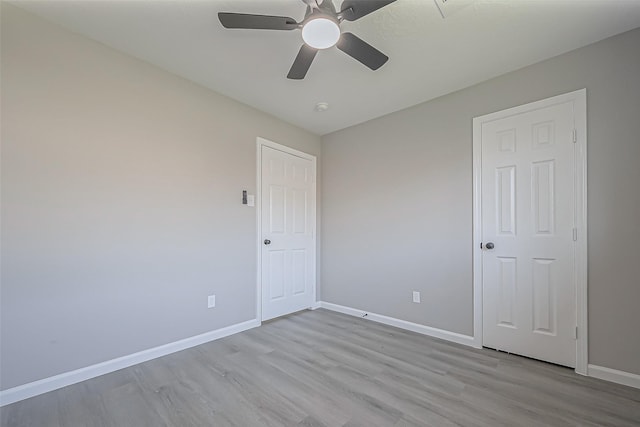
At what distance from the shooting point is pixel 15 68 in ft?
5.99

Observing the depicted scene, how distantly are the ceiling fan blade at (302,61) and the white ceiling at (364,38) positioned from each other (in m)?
0.30

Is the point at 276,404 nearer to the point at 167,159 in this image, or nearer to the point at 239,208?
the point at 239,208

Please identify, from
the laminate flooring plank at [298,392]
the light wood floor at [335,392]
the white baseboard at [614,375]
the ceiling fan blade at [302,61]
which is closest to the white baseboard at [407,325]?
the light wood floor at [335,392]

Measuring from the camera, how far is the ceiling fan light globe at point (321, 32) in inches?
59.2

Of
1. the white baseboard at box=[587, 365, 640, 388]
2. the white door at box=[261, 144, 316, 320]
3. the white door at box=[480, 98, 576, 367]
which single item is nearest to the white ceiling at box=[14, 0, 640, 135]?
the white door at box=[480, 98, 576, 367]

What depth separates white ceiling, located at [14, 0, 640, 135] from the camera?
182cm

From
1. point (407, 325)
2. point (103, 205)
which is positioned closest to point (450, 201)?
point (407, 325)

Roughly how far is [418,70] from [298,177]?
6.31 ft

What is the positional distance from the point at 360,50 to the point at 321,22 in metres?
0.36

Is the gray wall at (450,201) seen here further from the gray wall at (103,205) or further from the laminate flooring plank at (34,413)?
the laminate flooring plank at (34,413)

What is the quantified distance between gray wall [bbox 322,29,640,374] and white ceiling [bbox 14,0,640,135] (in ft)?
0.77

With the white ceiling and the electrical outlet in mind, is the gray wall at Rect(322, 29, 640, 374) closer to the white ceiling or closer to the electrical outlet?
the electrical outlet

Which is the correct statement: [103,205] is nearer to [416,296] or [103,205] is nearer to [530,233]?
[416,296]

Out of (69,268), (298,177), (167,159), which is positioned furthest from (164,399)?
(298,177)
